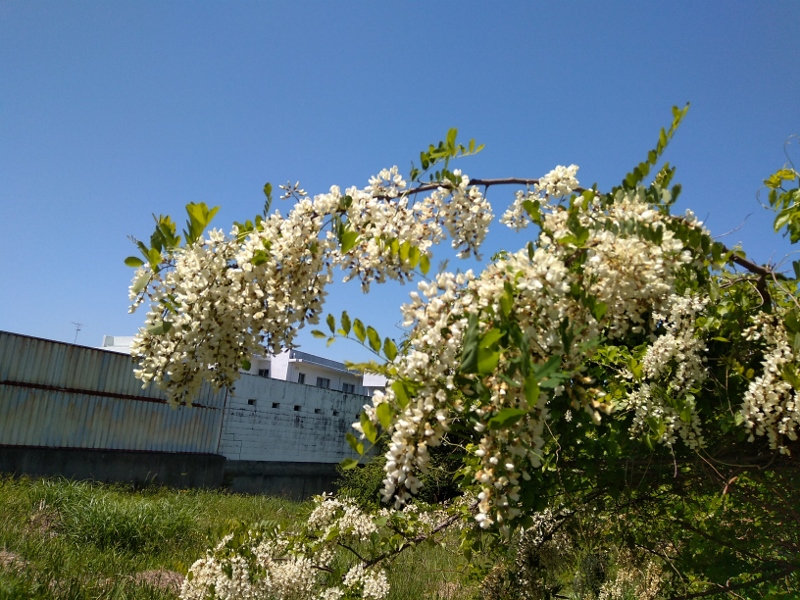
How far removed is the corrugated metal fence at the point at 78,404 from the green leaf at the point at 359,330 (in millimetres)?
11088

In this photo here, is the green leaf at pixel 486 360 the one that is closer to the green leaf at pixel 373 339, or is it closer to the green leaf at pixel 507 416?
the green leaf at pixel 507 416

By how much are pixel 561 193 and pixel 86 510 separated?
24.1ft

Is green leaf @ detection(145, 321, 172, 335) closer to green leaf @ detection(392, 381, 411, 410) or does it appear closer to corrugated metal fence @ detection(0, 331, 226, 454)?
green leaf @ detection(392, 381, 411, 410)

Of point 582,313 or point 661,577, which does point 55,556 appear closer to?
point 661,577

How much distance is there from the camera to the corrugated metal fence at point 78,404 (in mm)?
11164

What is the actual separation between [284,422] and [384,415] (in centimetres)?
1701

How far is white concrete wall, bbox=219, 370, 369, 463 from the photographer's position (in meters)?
16.0

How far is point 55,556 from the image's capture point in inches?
217

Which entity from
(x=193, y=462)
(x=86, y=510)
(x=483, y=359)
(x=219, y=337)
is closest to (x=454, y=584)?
(x=86, y=510)

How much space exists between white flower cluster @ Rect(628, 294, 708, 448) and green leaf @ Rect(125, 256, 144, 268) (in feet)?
5.48

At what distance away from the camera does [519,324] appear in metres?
1.32

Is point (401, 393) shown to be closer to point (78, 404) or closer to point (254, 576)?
point (254, 576)

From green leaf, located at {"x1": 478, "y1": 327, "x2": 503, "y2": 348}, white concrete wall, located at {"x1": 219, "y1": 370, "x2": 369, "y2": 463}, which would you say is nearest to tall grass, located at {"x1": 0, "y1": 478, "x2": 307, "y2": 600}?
green leaf, located at {"x1": 478, "y1": 327, "x2": 503, "y2": 348}

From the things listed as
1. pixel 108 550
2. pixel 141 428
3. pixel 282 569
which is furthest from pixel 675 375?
pixel 141 428
